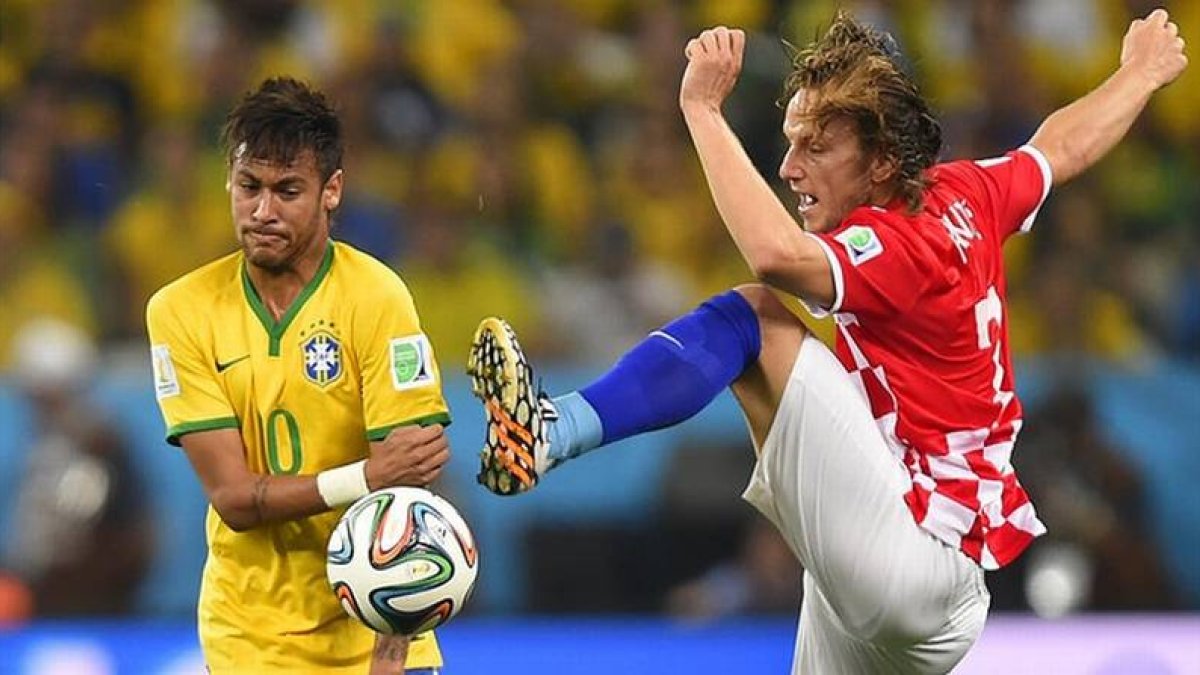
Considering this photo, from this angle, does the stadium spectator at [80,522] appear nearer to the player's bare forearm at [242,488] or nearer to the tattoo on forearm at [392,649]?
the player's bare forearm at [242,488]

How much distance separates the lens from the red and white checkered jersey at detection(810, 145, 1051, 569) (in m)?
4.82

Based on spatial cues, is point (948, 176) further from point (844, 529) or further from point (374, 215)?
point (374, 215)

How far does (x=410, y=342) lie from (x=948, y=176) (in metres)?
1.41

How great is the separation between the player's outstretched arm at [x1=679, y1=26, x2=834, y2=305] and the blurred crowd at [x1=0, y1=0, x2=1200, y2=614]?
4156 millimetres

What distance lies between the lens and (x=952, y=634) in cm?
503

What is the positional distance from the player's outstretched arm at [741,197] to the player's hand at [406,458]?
2.53ft

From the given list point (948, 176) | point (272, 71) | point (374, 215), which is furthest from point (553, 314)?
point (948, 176)

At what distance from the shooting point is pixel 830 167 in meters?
5.00

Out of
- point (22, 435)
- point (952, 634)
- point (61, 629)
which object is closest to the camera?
point (952, 634)

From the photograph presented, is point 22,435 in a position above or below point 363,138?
below

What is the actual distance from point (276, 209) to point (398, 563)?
818 mm

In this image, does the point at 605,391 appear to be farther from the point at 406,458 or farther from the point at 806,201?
the point at 806,201

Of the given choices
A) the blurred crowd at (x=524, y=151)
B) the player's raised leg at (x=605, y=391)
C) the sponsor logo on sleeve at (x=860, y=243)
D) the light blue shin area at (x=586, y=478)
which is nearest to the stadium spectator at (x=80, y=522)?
the light blue shin area at (x=586, y=478)

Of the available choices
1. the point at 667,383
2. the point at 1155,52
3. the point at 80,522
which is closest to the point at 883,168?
the point at 667,383
